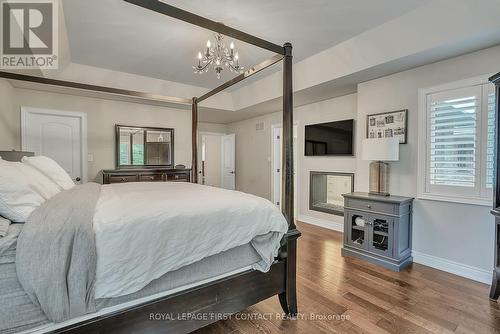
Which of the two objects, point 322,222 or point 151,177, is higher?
point 151,177

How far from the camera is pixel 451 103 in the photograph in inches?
103

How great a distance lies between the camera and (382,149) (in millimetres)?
2830

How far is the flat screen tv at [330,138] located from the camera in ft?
12.9

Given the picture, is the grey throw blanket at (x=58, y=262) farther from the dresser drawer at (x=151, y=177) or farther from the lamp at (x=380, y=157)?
the dresser drawer at (x=151, y=177)

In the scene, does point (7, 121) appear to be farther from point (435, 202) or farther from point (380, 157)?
point (435, 202)

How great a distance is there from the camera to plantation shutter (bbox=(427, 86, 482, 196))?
246 cm

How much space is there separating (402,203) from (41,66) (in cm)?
470

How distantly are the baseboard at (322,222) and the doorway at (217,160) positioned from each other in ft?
7.80

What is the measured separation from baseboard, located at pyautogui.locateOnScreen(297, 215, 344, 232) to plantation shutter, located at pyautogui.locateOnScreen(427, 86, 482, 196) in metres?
1.67

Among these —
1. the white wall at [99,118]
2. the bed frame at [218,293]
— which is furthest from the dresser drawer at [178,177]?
the bed frame at [218,293]

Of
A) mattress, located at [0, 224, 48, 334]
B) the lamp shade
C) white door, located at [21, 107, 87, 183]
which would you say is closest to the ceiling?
white door, located at [21, 107, 87, 183]

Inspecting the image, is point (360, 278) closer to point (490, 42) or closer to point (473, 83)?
point (473, 83)

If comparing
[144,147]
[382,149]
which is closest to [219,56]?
[382,149]

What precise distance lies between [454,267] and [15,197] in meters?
3.70
